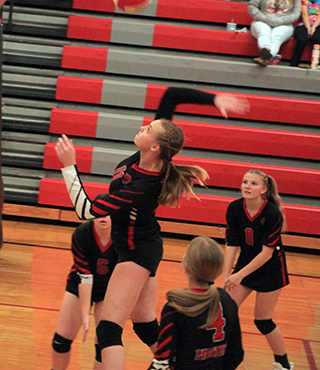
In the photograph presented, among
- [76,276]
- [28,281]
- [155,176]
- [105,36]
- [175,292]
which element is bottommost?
[28,281]

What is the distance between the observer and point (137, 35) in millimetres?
6695

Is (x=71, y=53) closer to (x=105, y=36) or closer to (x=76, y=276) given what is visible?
(x=105, y=36)

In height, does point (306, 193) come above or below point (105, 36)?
below

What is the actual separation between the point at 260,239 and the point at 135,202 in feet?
3.58

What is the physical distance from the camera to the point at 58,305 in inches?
157

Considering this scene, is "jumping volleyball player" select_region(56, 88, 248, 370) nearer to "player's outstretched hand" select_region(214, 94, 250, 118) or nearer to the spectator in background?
"player's outstretched hand" select_region(214, 94, 250, 118)

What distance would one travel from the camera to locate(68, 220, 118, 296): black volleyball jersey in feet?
8.93

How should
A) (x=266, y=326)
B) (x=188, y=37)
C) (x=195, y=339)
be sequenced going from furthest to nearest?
(x=188, y=37) → (x=266, y=326) → (x=195, y=339)

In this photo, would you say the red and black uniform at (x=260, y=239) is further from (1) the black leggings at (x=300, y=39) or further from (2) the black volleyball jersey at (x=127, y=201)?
(1) the black leggings at (x=300, y=39)

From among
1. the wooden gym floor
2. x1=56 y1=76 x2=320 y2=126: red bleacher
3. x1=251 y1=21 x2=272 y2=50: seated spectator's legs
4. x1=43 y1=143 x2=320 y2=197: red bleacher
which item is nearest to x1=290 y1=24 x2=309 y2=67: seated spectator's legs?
x1=251 y1=21 x2=272 y2=50: seated spectator's legs

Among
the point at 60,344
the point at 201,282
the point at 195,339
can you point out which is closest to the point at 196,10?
the point at 60,344

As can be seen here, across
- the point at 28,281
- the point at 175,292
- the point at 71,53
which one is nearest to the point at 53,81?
the point at 71,53

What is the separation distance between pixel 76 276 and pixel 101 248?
0.20 metres

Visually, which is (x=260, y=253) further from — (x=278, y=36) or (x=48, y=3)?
(x=48, y=3)
